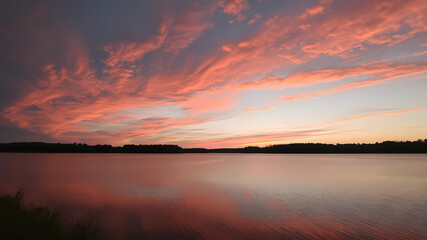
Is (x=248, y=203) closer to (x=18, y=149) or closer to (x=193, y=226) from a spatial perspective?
(x=193, y=226)

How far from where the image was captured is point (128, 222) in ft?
→ 36.1

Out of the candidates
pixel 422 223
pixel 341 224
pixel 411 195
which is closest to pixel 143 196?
pixel 341 224

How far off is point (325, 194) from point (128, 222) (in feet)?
48.5

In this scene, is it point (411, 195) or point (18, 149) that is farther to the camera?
point (18, 149)

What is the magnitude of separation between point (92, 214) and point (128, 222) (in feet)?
9.68

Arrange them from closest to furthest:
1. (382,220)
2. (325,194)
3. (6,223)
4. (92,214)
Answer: (6,223) < (382,220) < (92,214) < (325,194)

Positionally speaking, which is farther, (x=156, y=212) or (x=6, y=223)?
(x=156, y=212)

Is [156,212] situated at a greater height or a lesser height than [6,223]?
lesser

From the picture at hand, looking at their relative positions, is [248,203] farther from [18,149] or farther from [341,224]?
[18,149]

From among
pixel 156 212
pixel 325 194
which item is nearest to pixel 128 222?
pixel 156 212

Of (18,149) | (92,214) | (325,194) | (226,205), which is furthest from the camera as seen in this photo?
(18,149)

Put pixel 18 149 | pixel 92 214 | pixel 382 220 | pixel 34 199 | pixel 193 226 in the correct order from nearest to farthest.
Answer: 1. pixel 193 226
2. pixel 382 220
3. pixel 92 214
4. pixel 34 199
5. pixel 18 149

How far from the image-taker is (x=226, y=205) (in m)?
14.7

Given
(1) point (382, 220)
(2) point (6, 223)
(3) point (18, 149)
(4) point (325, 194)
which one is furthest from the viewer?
(3) point (18, 149)
